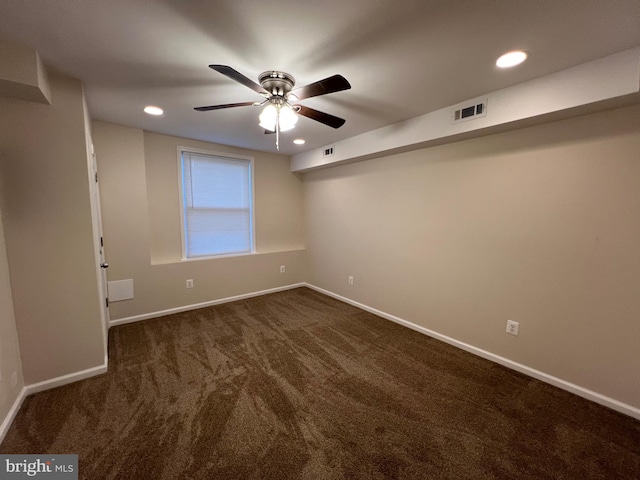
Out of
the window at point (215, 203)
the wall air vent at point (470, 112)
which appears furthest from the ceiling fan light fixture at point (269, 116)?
the window at point (215, 203)

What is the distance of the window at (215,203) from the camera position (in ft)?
12.0

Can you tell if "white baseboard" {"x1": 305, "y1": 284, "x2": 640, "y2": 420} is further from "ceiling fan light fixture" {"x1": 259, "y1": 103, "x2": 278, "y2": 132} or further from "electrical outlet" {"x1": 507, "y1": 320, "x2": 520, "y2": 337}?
"ceiling fan light fixture" {"x1": 259, "y1": 103, "x2": 278, "y2": 132}

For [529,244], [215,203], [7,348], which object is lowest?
[7,348]

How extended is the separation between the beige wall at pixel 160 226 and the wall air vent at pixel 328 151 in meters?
1.00

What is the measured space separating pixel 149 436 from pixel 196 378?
578 millimetres

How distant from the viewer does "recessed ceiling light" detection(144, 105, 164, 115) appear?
2448 millimetres

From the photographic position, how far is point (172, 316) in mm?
3436

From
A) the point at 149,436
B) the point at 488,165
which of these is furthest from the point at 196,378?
the point at 488,165

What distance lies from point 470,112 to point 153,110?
3.06 metres

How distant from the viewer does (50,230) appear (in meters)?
1.94

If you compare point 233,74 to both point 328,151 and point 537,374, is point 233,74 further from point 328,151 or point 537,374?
point 537,374

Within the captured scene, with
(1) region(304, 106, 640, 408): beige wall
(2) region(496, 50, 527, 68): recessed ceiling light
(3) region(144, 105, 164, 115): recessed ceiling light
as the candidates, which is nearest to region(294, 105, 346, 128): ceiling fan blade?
(2) region(496, 50, 527, 68): recessed ceiling light

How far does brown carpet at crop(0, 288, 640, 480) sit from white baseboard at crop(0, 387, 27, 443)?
1.4 inches

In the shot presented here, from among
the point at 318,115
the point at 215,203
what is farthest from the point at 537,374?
the point at 215,203
